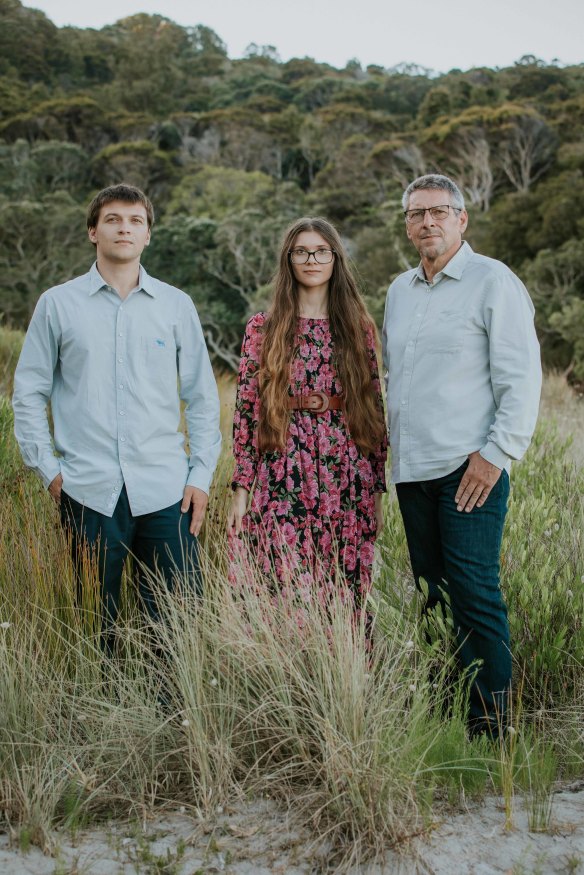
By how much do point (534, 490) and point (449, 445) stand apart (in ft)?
8.84

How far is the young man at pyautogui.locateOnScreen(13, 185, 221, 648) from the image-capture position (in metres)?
3.04

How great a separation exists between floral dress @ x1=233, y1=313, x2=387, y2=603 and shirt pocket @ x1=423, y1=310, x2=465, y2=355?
47cm

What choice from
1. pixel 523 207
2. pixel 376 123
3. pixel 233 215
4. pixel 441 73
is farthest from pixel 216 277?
pixel 441 73

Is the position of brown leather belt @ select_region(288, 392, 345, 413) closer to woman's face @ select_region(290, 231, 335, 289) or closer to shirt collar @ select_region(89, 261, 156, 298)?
woman's face @ select_region(290, 231, 335, 289)

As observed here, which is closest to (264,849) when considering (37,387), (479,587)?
(479,587)

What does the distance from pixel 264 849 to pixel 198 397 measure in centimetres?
166

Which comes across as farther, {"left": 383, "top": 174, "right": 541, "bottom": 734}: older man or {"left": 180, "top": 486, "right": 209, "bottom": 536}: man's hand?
{"left": 180, "top": 486, "right": 209, "bottom": 536}: man's hand

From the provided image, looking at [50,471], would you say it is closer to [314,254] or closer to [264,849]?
[314,254]

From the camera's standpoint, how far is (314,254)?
3400mm

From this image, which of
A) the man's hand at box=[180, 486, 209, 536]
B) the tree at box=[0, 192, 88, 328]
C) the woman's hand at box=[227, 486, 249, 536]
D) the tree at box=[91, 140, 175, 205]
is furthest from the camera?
the tree at box=[91, 140, 175, 205]

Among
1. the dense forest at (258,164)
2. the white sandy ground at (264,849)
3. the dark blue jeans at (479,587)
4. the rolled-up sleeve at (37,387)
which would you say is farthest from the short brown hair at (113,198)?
the dense forest at (258,164)

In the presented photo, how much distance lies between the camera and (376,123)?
42250mm

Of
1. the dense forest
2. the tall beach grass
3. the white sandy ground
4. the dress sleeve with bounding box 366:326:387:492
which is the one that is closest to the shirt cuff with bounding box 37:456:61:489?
the tall beach grass

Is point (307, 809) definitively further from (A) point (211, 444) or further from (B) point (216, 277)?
(B) point (216, 277)
